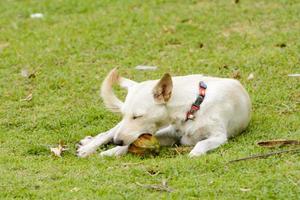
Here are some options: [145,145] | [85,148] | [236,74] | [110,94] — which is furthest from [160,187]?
[236,74]

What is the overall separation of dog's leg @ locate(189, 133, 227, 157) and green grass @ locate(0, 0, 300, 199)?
0.28 ft

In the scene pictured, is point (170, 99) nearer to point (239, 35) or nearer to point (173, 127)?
point (173, 127)

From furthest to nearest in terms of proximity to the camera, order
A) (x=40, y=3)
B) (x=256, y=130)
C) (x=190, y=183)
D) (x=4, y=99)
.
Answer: (x=40, y=3) < (x=4, y=99) < (x=256, y=130) < (x=190, y=183)

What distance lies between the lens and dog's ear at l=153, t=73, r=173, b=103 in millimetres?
7692

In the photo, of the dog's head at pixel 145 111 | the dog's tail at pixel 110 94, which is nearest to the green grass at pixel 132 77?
the dog's head at pixel 145 111

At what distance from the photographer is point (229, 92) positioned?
8086 mm

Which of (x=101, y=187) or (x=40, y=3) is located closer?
(x=101, y=187)

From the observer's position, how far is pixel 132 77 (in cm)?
1060

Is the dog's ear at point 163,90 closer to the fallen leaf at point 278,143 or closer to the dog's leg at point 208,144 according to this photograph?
the dog's leg at point 208,144

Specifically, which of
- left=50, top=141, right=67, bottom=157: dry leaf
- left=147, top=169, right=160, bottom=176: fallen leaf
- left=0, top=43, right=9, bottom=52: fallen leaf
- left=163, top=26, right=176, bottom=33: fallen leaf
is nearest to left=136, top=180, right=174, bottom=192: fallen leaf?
left=147, top=169, right=160, bottom=176: fallen leaf

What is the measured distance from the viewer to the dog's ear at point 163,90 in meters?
7.69

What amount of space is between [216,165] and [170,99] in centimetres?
109

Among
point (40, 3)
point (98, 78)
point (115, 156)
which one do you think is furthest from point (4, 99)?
point (40, 3)

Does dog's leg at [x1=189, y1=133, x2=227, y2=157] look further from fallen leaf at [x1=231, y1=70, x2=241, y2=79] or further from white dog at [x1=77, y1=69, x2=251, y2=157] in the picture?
fallen leaf at [x1=231, y1=70, x2=241, y2=79]
